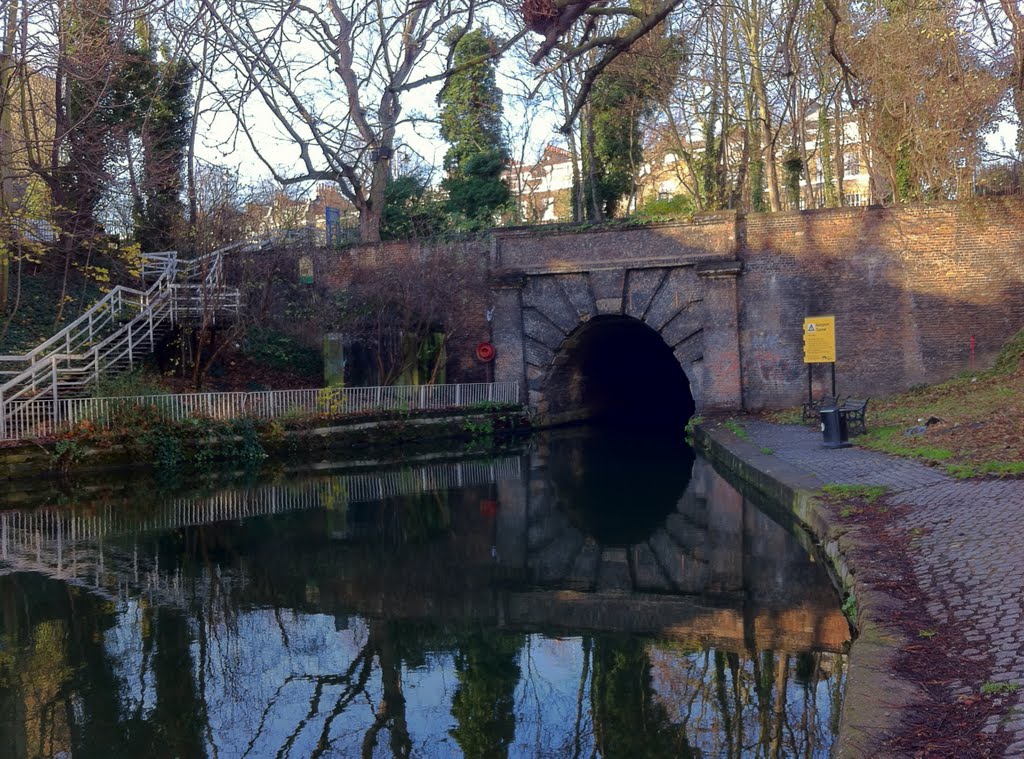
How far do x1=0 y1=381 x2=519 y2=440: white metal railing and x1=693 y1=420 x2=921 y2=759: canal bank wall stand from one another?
34.4 feet

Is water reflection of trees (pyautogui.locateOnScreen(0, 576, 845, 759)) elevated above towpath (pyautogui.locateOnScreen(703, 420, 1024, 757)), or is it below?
below

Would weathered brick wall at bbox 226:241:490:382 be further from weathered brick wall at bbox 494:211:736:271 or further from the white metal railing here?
the white metal railing

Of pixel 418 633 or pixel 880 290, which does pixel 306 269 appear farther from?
pixel 418 633

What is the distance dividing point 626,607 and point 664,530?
3.47 m

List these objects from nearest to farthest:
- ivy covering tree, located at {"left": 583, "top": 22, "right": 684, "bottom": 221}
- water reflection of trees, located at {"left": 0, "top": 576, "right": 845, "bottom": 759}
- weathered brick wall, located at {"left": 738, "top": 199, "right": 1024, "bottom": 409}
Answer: water reflection of trees, located at {"left": 0, "top": 576, "right": 845, "bottom": 759} → weathered brick wall, located at {"left": 738, "top": 199, "right": 1024, "bottom": 409} → ivy covering tree, located at {"left": 583, "top": 22, "right": 684, "bottom": 221}

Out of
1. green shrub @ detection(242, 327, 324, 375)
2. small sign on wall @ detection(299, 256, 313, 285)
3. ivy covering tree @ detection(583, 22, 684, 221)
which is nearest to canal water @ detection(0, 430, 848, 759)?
green shrub @ detection(242, 327, 324, 375)

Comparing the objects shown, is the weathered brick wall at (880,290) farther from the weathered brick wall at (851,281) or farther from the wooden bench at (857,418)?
the wooden bench at (857,418)

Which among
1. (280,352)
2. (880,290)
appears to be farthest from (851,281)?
(280,352)

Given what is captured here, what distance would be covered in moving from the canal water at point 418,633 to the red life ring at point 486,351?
13.1 meters

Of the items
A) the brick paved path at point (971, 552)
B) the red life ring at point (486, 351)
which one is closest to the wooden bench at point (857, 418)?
the brick paved path at point (971, 552)

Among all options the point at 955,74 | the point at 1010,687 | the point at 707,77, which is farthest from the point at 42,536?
the point at 707,77

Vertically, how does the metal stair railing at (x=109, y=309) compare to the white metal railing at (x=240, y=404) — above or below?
above

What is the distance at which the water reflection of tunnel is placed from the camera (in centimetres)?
2717

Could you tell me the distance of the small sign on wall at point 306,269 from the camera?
27.1 metres
